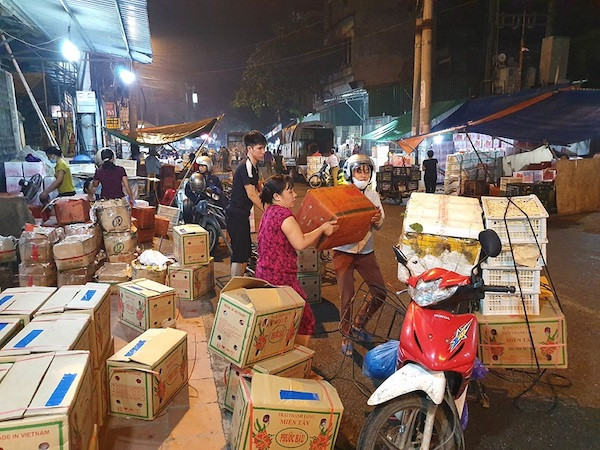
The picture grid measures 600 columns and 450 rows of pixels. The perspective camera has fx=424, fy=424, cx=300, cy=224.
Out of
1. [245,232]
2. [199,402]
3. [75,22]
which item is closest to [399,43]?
[75,22]

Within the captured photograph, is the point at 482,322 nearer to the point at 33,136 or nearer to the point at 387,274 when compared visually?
the point at 387,274

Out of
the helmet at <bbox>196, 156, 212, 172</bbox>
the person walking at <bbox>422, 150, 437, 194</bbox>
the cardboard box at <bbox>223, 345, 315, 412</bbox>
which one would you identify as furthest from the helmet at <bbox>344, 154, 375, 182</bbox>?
the person walking at <bbox>422, 150, 437, 194</bbox>

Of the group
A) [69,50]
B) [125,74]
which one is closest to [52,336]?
[69,50]

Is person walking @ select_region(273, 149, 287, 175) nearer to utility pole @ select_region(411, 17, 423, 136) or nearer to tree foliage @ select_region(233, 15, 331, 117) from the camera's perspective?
tree foliage @ select_region(233, 15, 331, 117)

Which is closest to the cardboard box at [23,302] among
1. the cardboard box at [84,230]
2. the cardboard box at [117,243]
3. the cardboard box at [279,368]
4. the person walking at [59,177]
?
the cardboard box at [279,368]

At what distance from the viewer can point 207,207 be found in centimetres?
802

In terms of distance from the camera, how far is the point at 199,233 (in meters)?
5.92

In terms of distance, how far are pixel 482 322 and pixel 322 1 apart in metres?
38.0

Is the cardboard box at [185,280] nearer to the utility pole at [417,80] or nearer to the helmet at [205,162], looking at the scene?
the helmet at [205,162]

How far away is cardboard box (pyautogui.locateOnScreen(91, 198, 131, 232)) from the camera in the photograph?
6523 millimetres

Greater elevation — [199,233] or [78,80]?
[78,80]

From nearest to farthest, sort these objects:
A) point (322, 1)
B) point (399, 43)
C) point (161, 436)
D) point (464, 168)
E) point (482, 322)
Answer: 1. point (161, 436)
2. point (482, 322)
3. point (464, 168)
4. point (399, 43)
5. point (322, 1)

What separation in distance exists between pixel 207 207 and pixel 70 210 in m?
2.33

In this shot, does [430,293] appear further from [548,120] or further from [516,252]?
[548,120]
